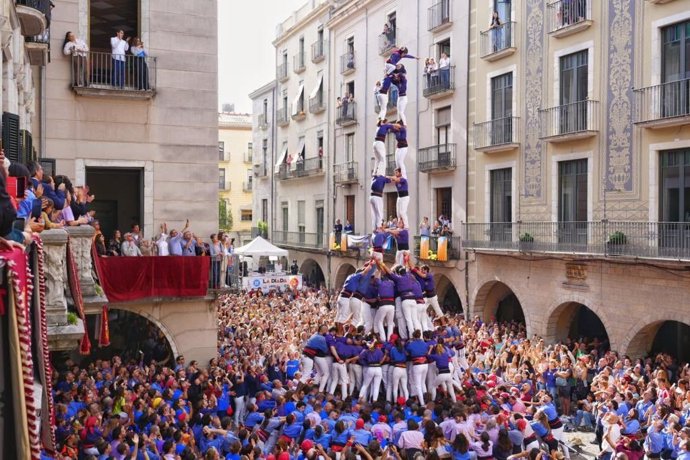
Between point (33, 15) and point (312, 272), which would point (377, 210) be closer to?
point (33, 15)

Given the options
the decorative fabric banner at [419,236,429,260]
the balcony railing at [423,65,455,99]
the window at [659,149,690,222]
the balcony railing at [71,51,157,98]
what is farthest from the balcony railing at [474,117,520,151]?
the balcony railing at [71,51,157,98]

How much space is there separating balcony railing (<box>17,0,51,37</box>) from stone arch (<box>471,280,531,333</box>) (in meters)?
17.9

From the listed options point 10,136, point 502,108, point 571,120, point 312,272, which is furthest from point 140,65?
point 312,272

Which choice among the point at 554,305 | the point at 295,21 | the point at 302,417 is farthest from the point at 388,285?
the point at 295,21

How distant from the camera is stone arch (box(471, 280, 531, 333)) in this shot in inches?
1077

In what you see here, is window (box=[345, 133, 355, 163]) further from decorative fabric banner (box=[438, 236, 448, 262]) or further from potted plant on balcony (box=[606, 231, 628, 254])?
potted plant on balcony (box=[606, 231, 628, 254])

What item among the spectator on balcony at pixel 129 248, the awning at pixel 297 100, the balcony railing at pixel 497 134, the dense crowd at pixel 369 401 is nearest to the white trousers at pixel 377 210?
the dense crowd at pixel 369 401

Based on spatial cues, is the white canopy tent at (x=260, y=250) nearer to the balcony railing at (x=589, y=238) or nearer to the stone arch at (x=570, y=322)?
the balcony railing at (x=589, y=238)

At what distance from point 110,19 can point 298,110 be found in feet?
74.7

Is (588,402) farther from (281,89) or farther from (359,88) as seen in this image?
(281,89)

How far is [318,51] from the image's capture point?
134 feet

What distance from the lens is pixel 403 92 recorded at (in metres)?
18.7

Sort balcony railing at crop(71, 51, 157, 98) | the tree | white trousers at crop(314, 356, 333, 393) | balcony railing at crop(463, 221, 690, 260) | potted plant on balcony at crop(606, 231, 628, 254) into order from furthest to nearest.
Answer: the tree
potted plant on balcony at crop(606, 231, 628, 254)
balcony railing at crop(463, 221, 690, 260)
balcony railing at crop(71, 51, 157, 98)
white trousers at crop(314, 356, 333, 393)

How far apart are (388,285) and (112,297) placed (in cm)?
646
